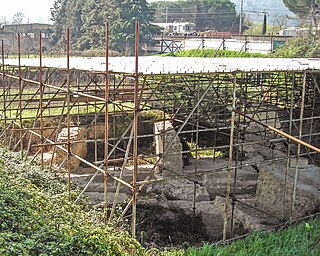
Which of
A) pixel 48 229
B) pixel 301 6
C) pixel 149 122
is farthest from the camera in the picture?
pixel 301 6

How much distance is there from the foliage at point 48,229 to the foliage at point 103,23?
27434 mm

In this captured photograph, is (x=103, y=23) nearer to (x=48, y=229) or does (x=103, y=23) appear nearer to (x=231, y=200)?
(x=231, y=200)

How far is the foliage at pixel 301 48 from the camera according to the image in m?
25.2

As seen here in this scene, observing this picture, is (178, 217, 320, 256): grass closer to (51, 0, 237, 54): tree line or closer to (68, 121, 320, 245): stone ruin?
(68, 121, 320, 245): stone ruin

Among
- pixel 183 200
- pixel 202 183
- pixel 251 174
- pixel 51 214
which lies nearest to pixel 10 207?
pixel 51 214

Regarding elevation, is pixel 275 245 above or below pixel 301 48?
below

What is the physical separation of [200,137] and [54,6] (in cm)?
3198

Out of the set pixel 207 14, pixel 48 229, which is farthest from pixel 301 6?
pixel 48 229

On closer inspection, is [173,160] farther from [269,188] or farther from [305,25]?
[305,25]

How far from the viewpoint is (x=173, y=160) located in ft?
48.1

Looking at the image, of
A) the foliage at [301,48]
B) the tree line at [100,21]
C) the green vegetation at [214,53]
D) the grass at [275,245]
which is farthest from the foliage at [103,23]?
the grass at [275,245]

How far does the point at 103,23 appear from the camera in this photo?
39.7m

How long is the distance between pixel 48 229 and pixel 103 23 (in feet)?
113

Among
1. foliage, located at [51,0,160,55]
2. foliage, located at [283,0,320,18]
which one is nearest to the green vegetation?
foliage, located at [51,0,160,55]
